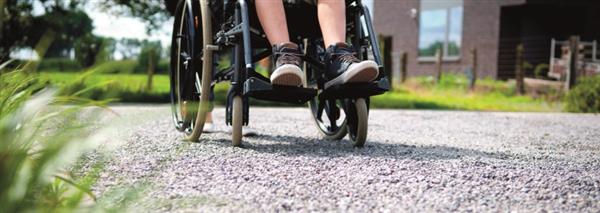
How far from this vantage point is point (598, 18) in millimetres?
14633

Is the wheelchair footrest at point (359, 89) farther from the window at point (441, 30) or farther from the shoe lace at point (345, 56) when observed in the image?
the window at point (441, 30)

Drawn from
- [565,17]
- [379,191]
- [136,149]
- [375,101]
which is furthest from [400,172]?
[565,17]

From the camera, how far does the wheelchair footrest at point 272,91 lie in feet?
8.57

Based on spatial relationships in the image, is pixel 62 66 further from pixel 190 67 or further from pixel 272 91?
pixel 190 67

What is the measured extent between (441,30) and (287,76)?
12.7 meters

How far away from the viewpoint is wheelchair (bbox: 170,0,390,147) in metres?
2.67

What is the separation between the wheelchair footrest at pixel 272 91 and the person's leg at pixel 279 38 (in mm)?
33

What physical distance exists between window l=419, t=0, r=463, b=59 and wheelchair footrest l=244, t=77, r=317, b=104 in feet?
37.7

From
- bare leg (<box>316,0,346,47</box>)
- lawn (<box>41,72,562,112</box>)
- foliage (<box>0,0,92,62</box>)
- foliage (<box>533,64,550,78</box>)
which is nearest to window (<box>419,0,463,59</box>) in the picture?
lawn (<box>41,72,562,112</box>)

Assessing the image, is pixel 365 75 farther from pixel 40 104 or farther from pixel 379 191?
pixel 40 104

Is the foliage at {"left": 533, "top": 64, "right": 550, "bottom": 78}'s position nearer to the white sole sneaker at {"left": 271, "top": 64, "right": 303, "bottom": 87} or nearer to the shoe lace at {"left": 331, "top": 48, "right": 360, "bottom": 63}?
the shoe lace at {"left": 331, "top": 48, "right": 360, "bottom": 63}

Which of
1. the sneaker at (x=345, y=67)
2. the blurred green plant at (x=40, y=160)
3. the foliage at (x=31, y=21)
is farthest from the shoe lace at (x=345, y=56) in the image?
the foliage at (x=31, y=21)

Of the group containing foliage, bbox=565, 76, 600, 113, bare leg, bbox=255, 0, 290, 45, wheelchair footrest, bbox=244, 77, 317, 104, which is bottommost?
foliage, bbox=565, 76, 600, 113

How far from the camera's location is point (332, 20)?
2.75m
